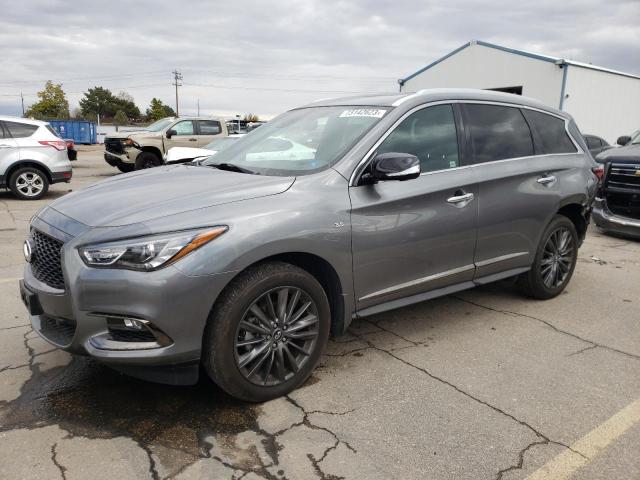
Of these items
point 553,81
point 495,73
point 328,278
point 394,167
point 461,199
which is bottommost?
point 328,278

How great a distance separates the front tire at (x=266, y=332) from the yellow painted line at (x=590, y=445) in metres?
1.34

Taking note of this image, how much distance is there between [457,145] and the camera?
3.87m

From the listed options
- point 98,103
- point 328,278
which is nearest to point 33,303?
point 328,278

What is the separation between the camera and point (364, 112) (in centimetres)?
367

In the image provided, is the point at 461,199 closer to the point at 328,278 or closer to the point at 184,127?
the point at 328,278

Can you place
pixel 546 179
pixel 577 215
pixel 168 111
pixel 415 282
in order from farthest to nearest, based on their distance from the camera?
pixel 168 111
pixel 577 215
pixel 546 179
pixel 415 282

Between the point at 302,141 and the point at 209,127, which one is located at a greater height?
the point at 209,127

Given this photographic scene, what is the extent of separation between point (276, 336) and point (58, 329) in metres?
1.17

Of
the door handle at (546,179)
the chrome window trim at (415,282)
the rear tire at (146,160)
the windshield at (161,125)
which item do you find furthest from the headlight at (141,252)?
the windshield at (161,125)

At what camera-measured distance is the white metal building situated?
20.3 metres

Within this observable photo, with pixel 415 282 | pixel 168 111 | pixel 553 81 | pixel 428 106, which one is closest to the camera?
pixel 415 282

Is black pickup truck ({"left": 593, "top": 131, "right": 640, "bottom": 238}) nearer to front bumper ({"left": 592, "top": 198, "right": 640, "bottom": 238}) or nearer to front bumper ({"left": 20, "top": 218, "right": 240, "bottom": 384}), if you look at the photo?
front bumper ({"left": 592, "top": 198, "right": 640, "bottom": 238})

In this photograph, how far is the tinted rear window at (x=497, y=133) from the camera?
13.2ft

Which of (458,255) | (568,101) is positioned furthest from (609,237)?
(568,101)
